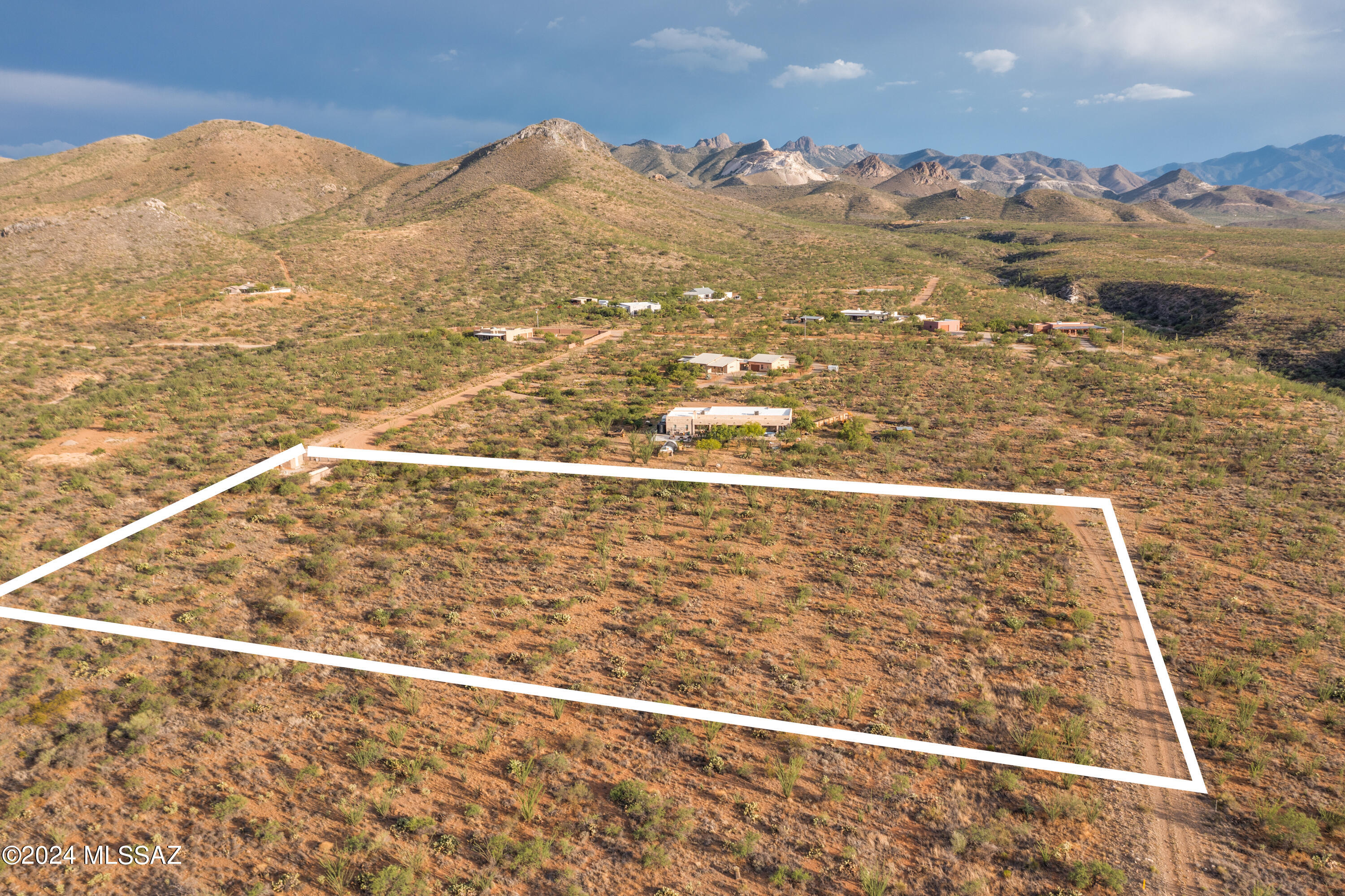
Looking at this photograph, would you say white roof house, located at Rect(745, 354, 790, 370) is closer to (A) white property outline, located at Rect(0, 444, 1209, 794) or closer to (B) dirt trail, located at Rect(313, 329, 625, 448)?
(B) dirt trail, located at Rect(313, 329, 625, 448)

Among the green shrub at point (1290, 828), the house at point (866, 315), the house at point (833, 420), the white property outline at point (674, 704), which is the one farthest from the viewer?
the house at point (866, 315)

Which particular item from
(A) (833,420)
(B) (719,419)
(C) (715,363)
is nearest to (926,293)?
(C) (715,363)

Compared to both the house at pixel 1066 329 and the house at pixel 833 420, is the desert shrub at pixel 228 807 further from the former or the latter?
the house at pixel 1066 329

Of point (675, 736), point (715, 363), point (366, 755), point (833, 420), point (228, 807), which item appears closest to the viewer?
point (228, 807)

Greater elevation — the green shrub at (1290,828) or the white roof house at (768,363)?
the white roof house at (768,363)

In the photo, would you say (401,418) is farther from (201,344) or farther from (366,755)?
(201,344)

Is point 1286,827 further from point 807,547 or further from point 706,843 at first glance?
point 807,547

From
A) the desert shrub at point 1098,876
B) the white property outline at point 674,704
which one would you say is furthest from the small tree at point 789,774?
the desert shrub at point 1098,876
